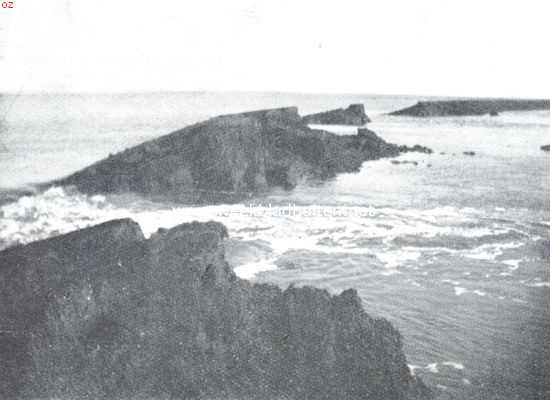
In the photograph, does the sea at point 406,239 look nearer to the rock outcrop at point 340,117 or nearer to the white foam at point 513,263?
the white foam at point 513,263

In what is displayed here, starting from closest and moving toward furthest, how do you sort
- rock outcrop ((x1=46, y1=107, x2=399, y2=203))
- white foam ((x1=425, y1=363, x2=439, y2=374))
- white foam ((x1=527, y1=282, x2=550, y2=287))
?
white foam ((x1=425, y1=363, x2=439, y2=374)) → white foam ((x1=527, y1=282, x2=550, y2=287)) → rock outcrop ((x1=46, y1=107, x2=399, y2=203))

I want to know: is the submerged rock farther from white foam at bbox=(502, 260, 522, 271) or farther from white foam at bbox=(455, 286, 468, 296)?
white foam at bbox=(455, 286, 468, 296)

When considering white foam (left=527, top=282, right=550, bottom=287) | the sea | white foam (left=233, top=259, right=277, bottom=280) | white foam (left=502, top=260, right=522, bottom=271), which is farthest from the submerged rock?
white foam (left=233, top=259, right=277, bottom=280)

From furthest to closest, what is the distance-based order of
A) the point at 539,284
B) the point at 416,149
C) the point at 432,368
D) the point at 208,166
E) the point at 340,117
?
the point at 340,117, the point at 416,149, the point at 208,166, the point at 539,284, the point at 432,368

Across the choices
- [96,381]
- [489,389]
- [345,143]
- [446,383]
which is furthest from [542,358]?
[345,143]

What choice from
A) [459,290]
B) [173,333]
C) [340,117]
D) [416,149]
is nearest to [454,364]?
[459,290]

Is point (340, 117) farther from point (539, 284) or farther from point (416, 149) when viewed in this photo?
point (539, 284)
